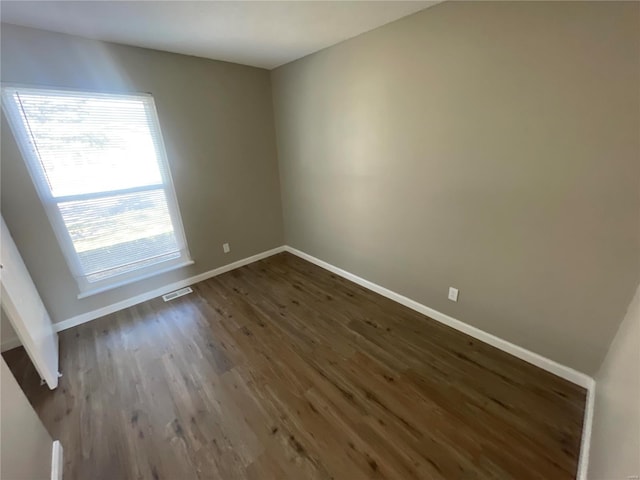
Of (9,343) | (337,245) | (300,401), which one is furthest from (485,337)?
(9,343)

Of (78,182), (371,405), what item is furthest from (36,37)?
(371,405)

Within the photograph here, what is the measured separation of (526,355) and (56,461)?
282 centimetres

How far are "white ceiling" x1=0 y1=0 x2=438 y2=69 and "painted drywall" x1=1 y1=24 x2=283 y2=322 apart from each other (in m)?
0.17

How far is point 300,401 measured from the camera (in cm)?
168

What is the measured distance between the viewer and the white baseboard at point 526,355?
1371 mm

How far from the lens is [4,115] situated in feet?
6.26

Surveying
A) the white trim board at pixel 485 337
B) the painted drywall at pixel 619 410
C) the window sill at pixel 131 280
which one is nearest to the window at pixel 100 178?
the window sill at pixel 131 280

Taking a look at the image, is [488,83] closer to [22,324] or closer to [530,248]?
[530,248]

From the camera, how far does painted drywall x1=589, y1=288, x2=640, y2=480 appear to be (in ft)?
2.90

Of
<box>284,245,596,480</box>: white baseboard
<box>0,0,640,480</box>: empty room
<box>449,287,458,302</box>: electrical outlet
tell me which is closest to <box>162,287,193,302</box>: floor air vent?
<box>0,0,640,480</box>: empty room

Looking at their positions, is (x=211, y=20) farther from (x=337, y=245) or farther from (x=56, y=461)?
(x=56, y=461)

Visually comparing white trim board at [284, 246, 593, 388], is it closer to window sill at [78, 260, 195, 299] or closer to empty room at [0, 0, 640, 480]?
empty room at [0, 0, 640, 480]

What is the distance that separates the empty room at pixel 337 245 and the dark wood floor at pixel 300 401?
1 centimetres

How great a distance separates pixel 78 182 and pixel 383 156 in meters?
2.61
